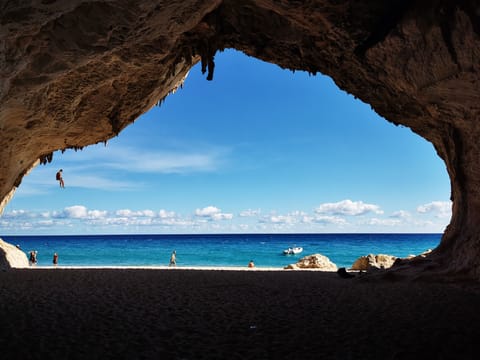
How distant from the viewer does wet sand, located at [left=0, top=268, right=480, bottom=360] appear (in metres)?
4.79

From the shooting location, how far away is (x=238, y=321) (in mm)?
6441

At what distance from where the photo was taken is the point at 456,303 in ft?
25.2

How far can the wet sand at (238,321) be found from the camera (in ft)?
15.7

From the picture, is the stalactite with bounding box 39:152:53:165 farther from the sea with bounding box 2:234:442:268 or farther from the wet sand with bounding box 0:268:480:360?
the sea with bounding box 2:234:442:268

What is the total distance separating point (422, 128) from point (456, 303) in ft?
27.2

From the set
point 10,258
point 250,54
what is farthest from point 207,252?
point 250,54

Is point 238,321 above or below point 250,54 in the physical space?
below

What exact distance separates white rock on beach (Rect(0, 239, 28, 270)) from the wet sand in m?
7.18

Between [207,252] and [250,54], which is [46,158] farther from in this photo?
[207,252]

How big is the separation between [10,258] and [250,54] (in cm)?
1580

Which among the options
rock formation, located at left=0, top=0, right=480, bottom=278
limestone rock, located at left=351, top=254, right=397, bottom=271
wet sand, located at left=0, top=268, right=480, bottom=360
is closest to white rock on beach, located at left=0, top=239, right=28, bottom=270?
rock formation, located at left=0, top=0, right=480, bottom=278

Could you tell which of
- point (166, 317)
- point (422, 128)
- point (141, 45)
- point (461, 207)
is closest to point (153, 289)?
point (166, 317)

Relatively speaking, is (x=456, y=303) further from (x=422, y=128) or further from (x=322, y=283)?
(x=422, y=128)

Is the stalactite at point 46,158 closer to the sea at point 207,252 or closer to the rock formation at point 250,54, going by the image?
the rock formation at point 250,54
